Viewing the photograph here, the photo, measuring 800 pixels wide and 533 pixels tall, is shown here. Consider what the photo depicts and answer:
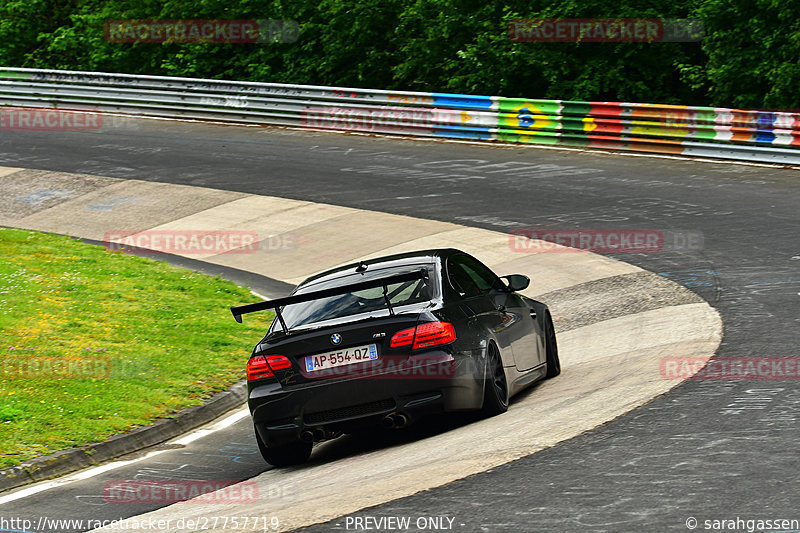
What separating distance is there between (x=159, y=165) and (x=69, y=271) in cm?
991

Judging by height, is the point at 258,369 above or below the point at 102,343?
above

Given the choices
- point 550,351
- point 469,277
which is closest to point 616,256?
point 550,351

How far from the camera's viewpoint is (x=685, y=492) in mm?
6039

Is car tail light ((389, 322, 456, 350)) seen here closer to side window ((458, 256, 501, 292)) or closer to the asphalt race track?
the asphalt race track

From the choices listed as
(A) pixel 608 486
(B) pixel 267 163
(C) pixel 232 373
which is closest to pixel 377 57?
(B) pixel 267 163

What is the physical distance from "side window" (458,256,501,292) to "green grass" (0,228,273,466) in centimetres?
304

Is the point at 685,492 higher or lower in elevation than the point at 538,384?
higher

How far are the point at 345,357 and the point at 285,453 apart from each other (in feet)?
3.14

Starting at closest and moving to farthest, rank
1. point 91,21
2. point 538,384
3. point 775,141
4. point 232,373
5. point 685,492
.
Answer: point 685,492
point 538,384
point 232,373
point 775,141
point 91,21

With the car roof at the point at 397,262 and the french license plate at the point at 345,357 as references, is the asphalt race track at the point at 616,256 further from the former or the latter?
the car roof at the point at 397,262

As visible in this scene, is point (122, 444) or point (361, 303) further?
point (122, 444)

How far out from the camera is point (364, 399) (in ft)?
26.5

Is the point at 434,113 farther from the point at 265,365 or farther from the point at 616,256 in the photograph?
the point at 265,365

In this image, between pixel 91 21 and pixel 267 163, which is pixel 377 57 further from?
pixel 91 21
